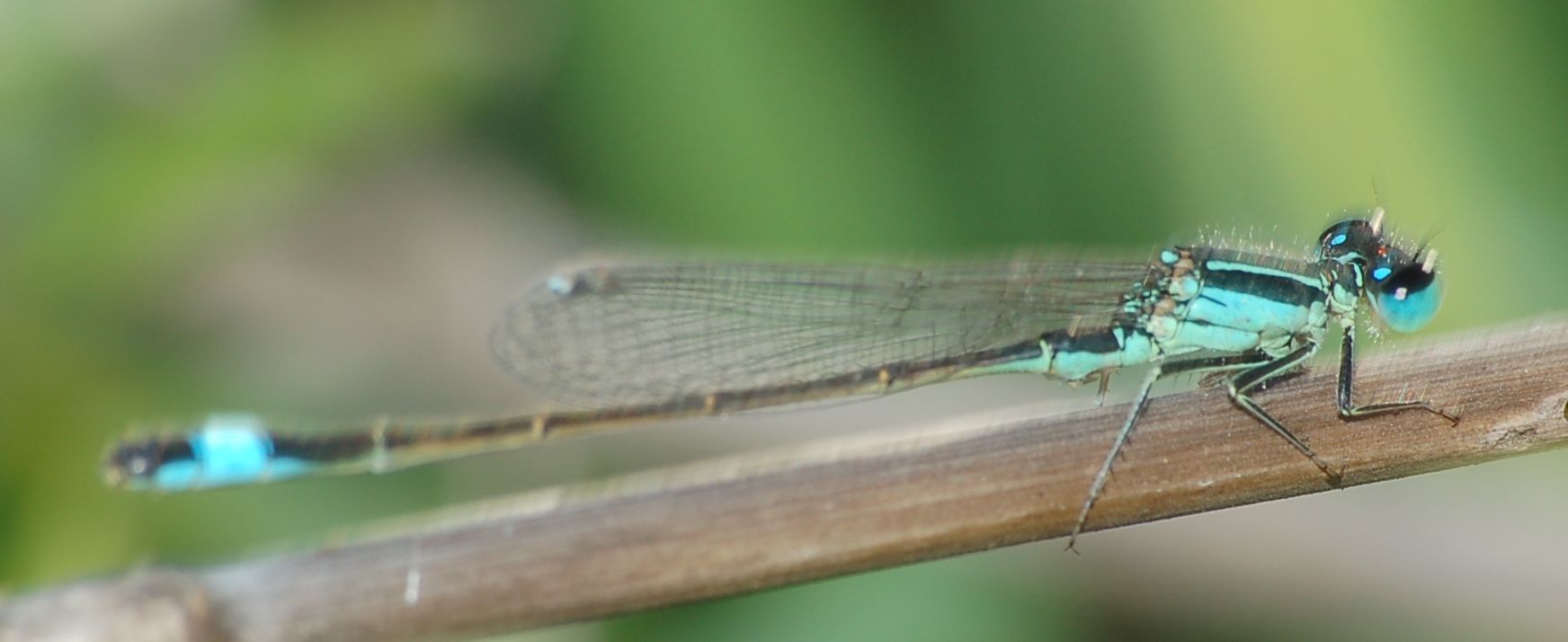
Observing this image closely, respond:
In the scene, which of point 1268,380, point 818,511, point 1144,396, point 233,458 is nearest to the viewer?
point 818,511

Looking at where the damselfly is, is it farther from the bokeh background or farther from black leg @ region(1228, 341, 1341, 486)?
the bokeh background

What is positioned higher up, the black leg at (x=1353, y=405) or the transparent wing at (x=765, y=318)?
the transparent wing at (x=765, y=318)

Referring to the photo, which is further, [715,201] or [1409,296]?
[715,201]

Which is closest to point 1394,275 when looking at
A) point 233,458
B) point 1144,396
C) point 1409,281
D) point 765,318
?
point 1409,281

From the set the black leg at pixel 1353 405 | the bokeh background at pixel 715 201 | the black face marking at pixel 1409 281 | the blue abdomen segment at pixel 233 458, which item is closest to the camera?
the black leg at pixel 1353 405

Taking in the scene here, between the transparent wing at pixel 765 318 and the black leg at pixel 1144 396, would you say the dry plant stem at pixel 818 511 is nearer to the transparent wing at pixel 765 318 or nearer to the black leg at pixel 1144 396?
the black leg at pixel 1144 396

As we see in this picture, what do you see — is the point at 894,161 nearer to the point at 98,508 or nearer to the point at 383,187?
the point at 383,187

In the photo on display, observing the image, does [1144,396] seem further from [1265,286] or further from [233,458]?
[233,458]

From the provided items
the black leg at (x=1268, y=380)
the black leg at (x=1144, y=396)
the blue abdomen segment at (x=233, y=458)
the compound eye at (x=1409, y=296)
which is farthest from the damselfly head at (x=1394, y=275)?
the blue abdomen segment at (x=233, y=458)
